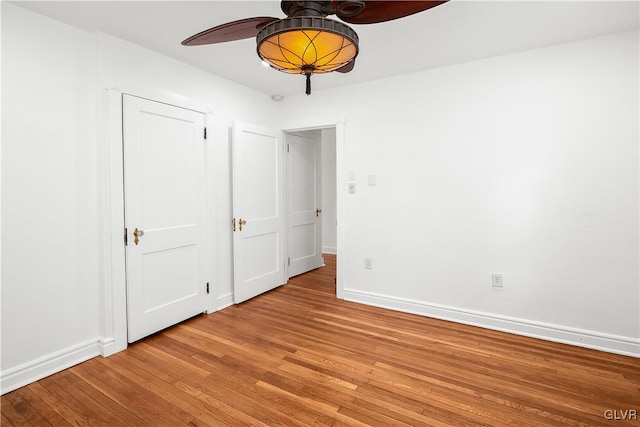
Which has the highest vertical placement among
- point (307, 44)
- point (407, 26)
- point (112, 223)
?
point (407, 26)

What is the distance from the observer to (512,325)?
2.95 metres

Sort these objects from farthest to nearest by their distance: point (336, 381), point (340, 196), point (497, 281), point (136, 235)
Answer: point (340, 196) < point (497, 281) < point (136, 235) < point (336, 381)

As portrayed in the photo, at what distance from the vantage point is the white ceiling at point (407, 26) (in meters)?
2.13

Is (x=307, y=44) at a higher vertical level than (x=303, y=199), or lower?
higher

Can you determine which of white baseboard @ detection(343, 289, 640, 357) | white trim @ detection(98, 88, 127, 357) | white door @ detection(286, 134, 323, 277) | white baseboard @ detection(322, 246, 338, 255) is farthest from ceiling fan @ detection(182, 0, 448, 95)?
white baseboard @ detection(322, 246, 338, 255)

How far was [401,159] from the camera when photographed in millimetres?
3459

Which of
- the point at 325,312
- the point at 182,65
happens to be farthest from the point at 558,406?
the point at 182,65

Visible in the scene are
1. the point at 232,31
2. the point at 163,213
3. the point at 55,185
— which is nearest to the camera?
the point at 232,31

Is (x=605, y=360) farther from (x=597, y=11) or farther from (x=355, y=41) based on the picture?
(x=355, y=41)

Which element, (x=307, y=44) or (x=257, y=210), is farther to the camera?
(x=257, y=210)

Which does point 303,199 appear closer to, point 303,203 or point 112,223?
point 303,203

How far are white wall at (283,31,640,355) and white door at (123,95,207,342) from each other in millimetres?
1621

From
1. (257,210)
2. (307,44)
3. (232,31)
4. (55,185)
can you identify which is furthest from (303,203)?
(307,44)

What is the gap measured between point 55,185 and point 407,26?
2.75m
